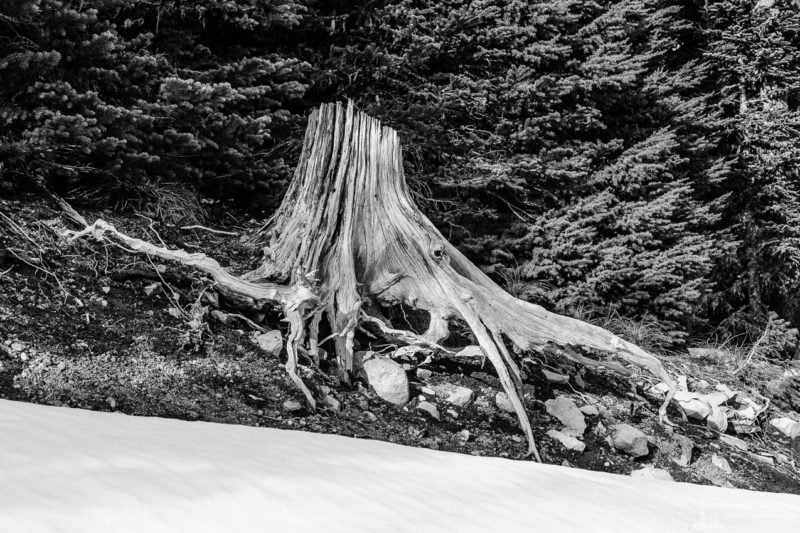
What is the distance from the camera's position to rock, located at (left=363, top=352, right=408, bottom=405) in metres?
4.48

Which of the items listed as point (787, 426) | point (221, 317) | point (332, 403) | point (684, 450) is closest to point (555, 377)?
point (684, 450)

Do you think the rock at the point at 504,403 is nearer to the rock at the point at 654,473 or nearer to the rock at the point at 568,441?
the rock at the point at 568,441

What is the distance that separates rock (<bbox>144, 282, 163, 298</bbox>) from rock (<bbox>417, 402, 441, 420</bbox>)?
212cm

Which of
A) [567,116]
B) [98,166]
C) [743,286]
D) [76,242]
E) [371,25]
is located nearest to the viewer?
[76,242]

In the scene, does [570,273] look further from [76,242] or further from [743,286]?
[76,242]

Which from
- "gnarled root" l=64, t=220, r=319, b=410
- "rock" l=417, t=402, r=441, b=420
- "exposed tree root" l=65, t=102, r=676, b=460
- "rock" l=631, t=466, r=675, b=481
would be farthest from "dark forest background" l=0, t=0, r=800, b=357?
"rock" l=631, t=466, r=675, b=481

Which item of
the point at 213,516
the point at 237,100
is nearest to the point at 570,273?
the point at 237,100

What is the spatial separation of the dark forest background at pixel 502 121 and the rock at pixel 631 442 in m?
2.68

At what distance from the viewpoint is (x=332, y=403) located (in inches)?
163

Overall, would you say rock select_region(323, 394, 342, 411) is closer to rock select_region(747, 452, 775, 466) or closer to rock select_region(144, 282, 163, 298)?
rock select_region(144, 282, 163, 298)

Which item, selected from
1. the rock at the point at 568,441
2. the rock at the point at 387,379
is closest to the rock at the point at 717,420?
the rock at the point at 568,441

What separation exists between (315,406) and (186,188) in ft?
9.89

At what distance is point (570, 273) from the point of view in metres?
7.49

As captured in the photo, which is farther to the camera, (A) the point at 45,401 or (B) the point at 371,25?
(B) the point at 371,25
